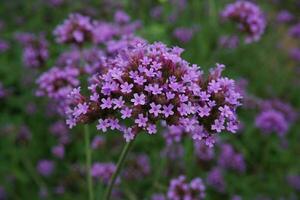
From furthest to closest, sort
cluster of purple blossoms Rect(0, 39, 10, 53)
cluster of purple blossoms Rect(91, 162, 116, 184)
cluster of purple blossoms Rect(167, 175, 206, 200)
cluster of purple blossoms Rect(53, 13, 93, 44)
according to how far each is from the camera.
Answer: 1. cluster of purple blossoms Rect(0, 39, 10, 53)
2. cluster of purple blossoms Rect(91, 162, 116, 184)
3. cluster of purple blossoms Rect(53, 13, 93, 44)
4. cluster of purple blossoms Rect(167, 175, 206, 200)

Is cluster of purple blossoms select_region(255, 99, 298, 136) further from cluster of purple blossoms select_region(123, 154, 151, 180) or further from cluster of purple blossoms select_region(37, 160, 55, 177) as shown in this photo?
cluster of purple blossoms select_region(37, 160, 55, 177)

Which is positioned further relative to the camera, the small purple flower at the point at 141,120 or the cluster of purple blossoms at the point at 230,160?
the cluster of purple blossoms at the point at 230,160

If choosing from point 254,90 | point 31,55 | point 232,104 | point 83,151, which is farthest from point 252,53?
point 232,104

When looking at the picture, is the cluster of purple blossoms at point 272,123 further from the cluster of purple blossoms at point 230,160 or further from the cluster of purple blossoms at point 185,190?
the cluster of purple blossoms at point 185,190

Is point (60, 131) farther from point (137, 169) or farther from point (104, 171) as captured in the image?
point (104, 171)

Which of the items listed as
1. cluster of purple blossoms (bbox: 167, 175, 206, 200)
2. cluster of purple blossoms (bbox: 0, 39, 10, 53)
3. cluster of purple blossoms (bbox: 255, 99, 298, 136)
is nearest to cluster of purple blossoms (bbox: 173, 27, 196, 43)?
cluster of purple blossoms (bbox: 255, 99, 298, 136)

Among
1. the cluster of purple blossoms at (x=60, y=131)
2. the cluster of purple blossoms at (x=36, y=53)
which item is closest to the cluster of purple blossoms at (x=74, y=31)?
the cluster of purple blossoms at (x=36, y=53)

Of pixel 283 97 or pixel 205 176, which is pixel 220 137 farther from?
pixel 283 97
